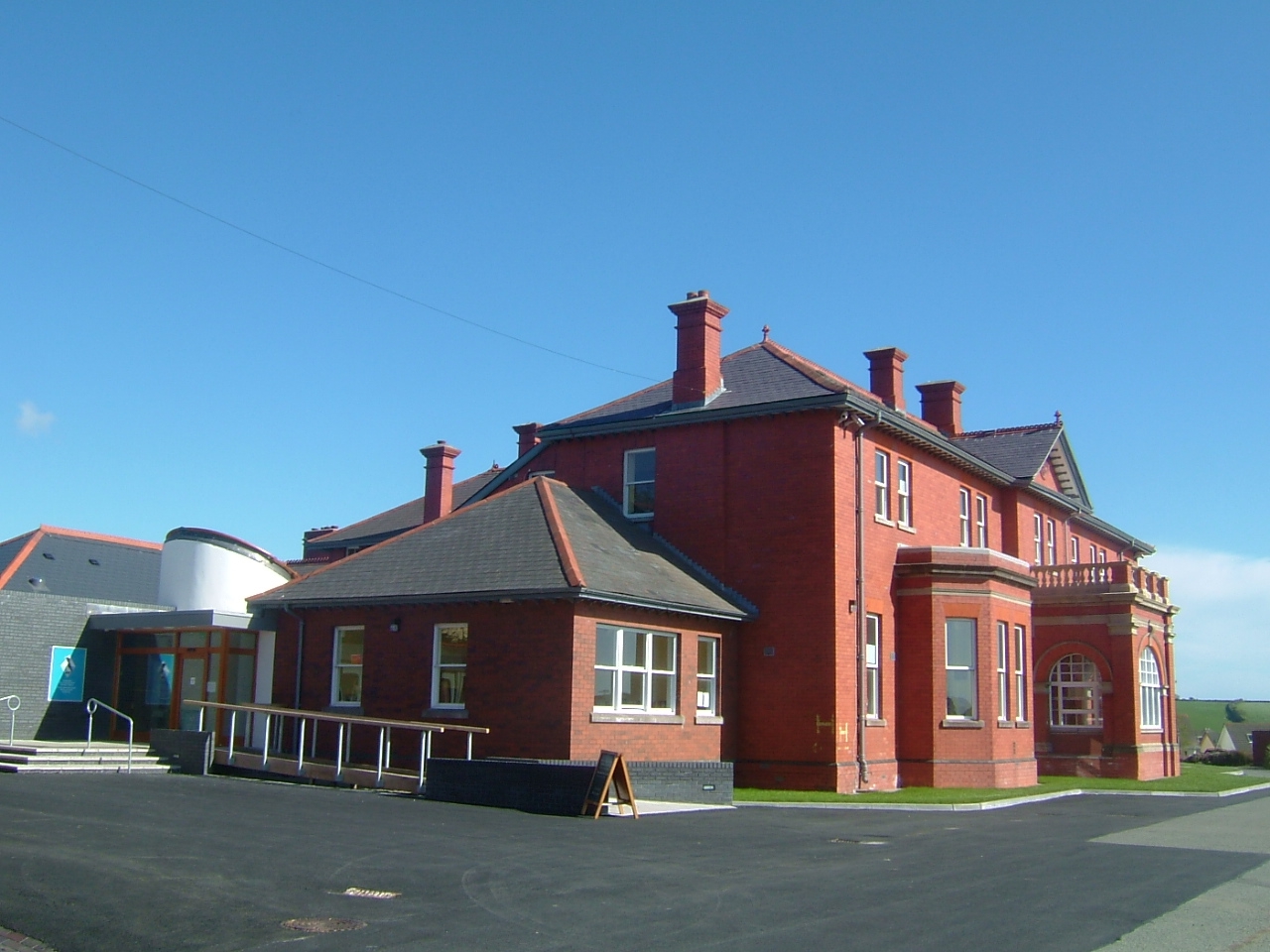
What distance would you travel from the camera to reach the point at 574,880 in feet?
38.1

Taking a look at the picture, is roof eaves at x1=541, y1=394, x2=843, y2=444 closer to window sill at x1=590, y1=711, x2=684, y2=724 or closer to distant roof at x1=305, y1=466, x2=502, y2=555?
window sill at x1=590, y1=711, x2=684, y2=724

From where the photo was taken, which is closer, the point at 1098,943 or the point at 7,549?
the point at 1098,943

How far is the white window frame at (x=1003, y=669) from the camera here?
1090 inches

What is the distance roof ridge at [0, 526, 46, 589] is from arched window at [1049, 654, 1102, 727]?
2635cm

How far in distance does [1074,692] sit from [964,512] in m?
6.97

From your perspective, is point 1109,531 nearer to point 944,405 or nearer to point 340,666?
point 944,405

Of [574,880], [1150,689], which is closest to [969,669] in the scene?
[1150,689]

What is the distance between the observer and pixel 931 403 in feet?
120

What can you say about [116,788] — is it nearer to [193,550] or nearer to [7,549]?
[193,550]

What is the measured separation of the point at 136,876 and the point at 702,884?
198 inches

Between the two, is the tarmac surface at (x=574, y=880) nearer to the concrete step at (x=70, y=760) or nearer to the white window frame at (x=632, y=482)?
the concrete step at (x=70, y=760)

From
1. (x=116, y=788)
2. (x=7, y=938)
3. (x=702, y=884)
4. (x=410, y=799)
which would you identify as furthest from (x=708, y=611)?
(x=7, y=938)

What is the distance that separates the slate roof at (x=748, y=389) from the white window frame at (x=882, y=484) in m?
1.44

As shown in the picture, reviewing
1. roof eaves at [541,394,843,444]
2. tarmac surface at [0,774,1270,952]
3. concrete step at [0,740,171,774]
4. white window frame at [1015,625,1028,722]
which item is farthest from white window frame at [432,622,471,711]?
white window frame at [1015,625,1028,722]
